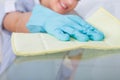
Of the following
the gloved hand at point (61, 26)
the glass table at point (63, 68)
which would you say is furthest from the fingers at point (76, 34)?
the glass table at point (63, 68)

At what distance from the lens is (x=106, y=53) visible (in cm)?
69

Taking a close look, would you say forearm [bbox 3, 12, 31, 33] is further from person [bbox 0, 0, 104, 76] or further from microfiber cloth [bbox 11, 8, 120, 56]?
microfiber cloth [bbox 11, 8, 120, 56]

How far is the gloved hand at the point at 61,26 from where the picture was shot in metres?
0.76

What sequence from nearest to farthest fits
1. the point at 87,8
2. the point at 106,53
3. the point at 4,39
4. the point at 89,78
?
the point at 89,78, the point at 106,53, the point at 4,39, the point at 87,8

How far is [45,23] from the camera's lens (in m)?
0.86

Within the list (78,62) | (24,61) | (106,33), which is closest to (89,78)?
(78,62)

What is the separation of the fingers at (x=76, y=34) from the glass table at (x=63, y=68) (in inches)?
4.1

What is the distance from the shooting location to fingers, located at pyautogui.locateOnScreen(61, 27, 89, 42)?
742 millimetres

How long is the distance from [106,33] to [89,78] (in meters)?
0.30

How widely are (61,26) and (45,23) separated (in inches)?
2.9

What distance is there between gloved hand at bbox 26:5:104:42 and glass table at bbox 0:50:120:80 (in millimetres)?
119

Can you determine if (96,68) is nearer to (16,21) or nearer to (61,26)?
(61,26)

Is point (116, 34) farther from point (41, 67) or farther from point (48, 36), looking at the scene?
point (41, 67)

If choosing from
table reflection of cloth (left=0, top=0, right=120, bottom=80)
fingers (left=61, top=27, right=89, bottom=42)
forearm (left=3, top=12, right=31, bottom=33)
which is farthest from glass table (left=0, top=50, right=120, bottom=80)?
forearm (left=3, top=12, right=31, bottom=33)
